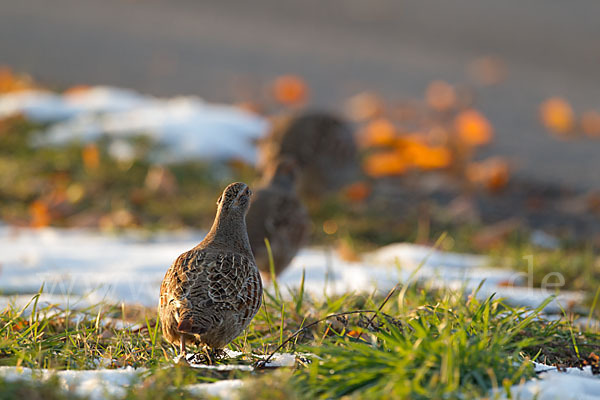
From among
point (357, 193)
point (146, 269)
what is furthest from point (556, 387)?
point (357, 193)

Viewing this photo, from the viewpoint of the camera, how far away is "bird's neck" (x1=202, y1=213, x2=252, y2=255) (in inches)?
129

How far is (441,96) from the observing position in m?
11.6

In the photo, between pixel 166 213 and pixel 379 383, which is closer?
pixel 379 383

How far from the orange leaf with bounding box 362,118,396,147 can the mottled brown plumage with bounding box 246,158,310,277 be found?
Answer: 186 inches

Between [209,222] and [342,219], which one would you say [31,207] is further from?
[342,219]

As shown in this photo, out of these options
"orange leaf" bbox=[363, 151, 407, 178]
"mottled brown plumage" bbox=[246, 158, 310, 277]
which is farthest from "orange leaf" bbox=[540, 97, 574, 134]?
"mottled brown plumage" bbox=[246, 158, 310, 277]

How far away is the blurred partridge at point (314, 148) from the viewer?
7.63 m

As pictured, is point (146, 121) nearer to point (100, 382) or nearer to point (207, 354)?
point (207, 354)

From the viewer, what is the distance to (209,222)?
725 cm

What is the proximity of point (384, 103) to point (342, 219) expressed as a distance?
4.44 meters

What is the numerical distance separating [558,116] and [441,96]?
186 centimetres

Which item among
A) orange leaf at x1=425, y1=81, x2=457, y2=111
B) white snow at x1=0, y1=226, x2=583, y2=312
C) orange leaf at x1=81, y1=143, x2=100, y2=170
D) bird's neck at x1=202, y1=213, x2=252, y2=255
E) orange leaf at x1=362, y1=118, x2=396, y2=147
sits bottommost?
white snow at x1=0, y1=226, x2=583, y2=312

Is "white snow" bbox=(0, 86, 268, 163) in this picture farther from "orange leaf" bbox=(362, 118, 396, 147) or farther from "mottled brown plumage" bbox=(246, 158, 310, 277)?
"mottled brown plumage" bbox=(246, 158, 310, 277)

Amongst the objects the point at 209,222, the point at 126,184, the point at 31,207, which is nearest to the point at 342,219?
the point at 209,222
